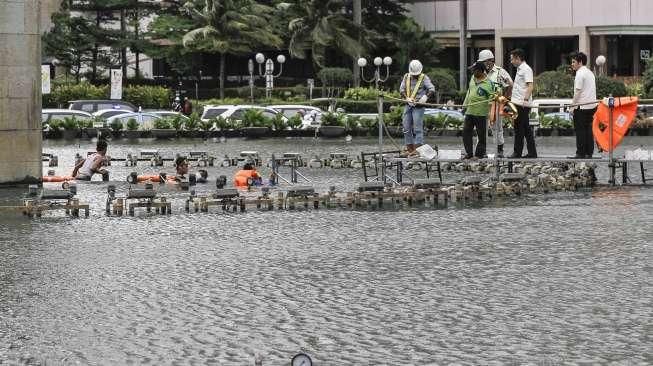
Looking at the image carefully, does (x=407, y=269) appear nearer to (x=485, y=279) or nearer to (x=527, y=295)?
(x=485, y=279)

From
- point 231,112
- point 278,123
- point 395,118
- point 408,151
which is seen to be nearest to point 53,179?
point 408,151

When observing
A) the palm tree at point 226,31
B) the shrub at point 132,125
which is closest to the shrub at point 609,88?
the palm tree at point 226,31

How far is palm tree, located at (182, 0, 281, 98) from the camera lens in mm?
78438

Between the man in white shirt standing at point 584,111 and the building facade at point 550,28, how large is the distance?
53891 mm

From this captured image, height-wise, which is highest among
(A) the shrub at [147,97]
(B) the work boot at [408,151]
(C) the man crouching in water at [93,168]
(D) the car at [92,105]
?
(A) the shrub at [147,97]

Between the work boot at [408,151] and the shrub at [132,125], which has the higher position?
the shrub at [132,125]

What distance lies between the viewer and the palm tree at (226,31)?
78.4m

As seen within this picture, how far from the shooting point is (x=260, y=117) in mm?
47281

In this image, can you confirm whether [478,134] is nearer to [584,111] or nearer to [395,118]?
[584,111]

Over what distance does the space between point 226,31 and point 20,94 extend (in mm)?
55110

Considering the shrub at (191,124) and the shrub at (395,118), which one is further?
the shrub at (395,118)

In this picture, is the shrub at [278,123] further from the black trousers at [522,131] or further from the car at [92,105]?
the black trousers at [522,131]

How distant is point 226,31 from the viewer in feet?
260

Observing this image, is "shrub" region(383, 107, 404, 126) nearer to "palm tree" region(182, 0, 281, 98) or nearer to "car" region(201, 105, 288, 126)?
"car" region(201, 105, 288, 126)
